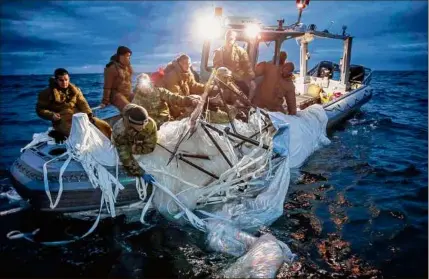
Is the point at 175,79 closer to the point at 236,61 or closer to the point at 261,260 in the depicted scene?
the point at 236,61

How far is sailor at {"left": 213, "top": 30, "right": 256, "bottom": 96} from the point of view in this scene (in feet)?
25.5

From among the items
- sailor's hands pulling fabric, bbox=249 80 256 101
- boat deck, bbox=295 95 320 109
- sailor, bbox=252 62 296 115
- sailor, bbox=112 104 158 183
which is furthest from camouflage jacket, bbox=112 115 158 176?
boat deck, bbox=295 95 320 109

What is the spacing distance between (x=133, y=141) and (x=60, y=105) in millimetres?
1820

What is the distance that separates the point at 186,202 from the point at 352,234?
2830mm

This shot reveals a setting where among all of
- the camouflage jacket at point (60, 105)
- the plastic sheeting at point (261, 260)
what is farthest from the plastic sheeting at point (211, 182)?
the camouflage jacket at point (60, 105)

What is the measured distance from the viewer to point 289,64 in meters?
7.58

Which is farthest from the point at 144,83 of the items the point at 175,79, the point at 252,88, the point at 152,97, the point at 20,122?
the point at 20,122

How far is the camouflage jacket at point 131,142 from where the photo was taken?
15.7ft

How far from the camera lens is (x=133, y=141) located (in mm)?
4902

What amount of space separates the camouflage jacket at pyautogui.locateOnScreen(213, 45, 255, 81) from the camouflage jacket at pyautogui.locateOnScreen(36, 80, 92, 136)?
3.58 metres

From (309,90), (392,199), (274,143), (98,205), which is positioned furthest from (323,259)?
(309,90)

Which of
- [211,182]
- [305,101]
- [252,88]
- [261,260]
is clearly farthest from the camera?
[305,101]

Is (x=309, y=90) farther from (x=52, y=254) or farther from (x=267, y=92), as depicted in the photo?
(x=52, y=254)

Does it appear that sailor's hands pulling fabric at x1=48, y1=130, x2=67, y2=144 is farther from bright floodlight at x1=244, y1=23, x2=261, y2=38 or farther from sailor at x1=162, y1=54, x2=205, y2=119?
bright floodlight at x1=244, y1=23, x2=261, y2=38
